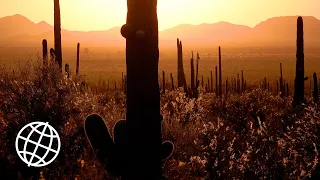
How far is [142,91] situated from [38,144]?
301 cm

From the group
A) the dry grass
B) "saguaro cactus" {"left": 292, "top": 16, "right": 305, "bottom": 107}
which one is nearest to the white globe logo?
the dry grass

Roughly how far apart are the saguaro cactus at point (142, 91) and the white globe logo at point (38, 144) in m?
2.13

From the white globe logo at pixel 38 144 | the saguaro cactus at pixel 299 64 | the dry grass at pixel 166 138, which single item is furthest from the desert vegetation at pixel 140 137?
the saguaro cactus at pixel 299 64

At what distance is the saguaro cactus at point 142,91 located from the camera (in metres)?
6.51

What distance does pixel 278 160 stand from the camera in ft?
23.7

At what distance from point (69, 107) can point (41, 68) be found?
5.73 ft

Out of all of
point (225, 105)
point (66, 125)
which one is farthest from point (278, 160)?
point (225, 105)

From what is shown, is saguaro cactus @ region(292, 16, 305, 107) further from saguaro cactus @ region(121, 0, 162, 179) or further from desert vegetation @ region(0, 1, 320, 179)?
saguaro cactus @ region(121, 0, 162, 179)

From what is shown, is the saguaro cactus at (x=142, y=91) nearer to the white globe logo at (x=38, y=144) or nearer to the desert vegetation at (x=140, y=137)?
the desert vegetation at (x=140, y=137)

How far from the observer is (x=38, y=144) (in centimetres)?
852

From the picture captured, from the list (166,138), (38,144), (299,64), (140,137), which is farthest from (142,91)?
(299,64)

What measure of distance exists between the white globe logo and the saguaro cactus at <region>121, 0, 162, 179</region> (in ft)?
6.98

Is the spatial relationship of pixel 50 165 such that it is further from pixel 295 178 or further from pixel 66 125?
pixel 295 178

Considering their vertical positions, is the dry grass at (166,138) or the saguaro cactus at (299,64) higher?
the saguaro cactus at (299,64)
